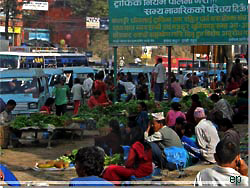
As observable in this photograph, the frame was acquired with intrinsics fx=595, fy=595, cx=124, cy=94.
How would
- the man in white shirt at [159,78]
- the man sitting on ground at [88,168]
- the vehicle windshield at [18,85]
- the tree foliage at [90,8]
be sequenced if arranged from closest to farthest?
the man sitting on ground at [88,168] < the vehicle windshield at [18,85] < the man in white shirt at [159,78] < the tree foliage at [90,8]

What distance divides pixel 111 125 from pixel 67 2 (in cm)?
4528

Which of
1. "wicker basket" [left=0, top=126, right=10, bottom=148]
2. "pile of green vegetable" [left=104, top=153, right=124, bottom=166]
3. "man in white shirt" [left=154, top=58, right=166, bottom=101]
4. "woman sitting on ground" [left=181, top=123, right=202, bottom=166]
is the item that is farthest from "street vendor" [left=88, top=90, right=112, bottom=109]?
"pile of green vegetable" [left=104, top=153, right=124, bottom=166]

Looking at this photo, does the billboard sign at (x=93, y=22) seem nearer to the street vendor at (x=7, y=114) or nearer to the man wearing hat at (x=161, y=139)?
the street vendor at (x=7, y=114)

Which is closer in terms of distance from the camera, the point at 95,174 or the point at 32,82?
the point at 95,174

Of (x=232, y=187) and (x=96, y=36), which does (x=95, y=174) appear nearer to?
(x=232, y=187)

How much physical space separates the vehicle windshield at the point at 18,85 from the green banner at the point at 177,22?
8.82 ft

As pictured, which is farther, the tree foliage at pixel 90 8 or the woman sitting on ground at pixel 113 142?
the tree foliage at pixel 90 8

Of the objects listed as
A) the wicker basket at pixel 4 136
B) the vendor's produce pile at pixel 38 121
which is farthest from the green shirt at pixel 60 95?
the wicker basket at pixel 4 136

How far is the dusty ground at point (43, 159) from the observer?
403 inches

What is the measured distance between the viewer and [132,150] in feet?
29.0

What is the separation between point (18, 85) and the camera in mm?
17531

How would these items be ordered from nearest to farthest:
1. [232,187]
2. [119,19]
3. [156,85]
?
[232,187] → [119,19] → [156,85]

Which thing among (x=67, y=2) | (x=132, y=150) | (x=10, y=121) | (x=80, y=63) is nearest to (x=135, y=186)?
(x=132, y=150)

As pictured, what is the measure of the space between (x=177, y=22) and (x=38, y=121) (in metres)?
5.33
